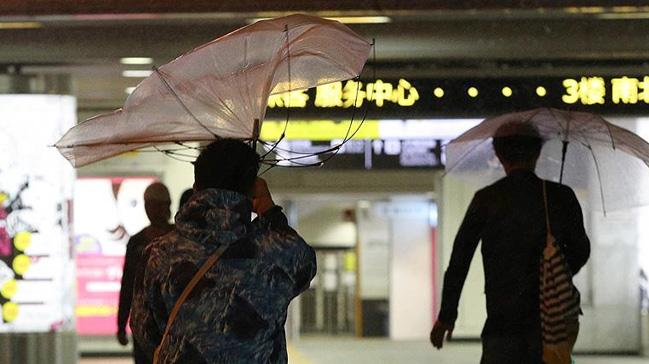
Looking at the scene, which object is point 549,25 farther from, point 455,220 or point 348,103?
Answer: point 455,220

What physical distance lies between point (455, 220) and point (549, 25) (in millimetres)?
4815

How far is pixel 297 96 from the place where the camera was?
26.0ft

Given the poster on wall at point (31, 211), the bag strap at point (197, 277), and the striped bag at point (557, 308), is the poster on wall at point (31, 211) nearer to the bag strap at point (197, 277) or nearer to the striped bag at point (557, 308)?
the striped bag at point (557, 308)

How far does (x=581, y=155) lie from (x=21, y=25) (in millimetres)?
3719

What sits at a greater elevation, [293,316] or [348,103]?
[348,103]

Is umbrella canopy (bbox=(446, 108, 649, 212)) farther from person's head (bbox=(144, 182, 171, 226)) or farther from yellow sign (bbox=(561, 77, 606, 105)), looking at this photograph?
person's head (bbox=(144, 182, 171, 226))

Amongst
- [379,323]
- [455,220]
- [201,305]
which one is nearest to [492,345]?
[201,305]

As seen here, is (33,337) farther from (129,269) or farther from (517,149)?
(517,149)

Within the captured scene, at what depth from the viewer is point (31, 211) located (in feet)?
26.4

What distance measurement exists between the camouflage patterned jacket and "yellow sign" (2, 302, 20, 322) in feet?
16.0

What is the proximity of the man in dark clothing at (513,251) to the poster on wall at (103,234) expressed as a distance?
7.22 metres

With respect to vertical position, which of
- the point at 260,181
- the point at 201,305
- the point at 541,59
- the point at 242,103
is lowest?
the point at 201,305

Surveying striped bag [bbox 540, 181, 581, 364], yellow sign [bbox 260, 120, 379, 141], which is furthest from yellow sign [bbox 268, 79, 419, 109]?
striped bag [bbox 540, 181, 581, 364]

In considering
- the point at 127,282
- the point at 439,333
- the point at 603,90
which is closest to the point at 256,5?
the point at 127,282
